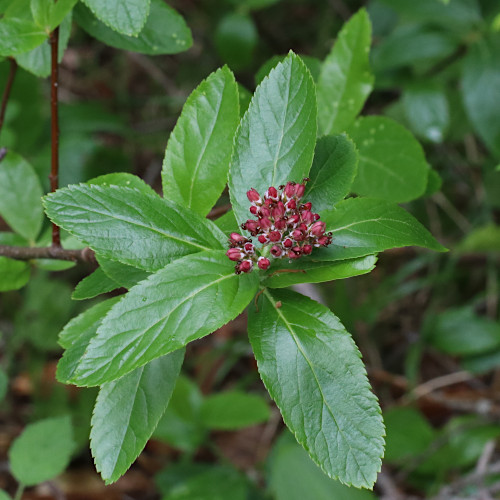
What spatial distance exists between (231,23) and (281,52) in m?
0.78

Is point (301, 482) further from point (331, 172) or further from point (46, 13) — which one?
point (46, 13)

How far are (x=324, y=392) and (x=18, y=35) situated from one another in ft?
3.32

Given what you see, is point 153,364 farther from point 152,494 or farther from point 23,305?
point 23,305

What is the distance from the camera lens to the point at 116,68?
3.86 metres

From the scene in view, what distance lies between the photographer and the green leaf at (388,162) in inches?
60.9

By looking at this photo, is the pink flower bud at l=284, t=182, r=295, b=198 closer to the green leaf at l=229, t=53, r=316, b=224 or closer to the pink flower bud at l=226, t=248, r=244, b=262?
the green leaf at l=229, t=53, r=316, b=224

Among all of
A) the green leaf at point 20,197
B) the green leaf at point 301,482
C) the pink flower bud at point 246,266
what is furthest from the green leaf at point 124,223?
the green leaf at point 301,482

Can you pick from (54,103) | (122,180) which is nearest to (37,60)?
(54,103)

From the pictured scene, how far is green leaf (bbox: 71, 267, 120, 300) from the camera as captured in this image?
→ 1.16 m

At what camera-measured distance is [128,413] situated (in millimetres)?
1131

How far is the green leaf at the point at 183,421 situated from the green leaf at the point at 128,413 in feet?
4.67

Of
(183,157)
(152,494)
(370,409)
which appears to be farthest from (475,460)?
(183,157)

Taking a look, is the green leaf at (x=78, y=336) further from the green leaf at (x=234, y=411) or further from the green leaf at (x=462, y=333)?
the green leaf at (x=462, y=333)

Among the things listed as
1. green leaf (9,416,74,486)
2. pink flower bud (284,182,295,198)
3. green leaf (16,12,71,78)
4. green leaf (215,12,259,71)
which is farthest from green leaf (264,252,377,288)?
green leaf (215,12,259,71)
